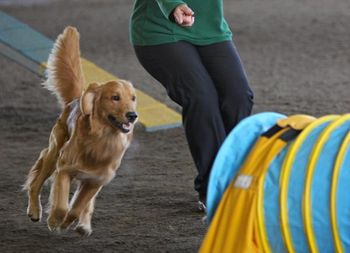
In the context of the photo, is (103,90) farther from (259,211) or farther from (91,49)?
(91,49)

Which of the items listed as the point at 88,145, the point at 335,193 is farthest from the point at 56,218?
the point at 335,193

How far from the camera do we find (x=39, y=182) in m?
4.51

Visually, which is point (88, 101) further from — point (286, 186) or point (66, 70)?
point (286, 186)

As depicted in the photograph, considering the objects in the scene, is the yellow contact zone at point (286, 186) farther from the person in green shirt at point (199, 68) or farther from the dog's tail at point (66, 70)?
the dog's tail at point (66, 70)

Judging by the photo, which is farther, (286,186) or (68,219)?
(68,219)

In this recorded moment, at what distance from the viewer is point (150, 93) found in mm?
7406

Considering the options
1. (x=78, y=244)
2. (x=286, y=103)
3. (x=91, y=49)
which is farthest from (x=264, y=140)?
(x=91, y=49)

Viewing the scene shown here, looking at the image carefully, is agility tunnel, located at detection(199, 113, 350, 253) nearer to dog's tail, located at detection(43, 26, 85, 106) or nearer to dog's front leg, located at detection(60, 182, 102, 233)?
dog's front leg, located at detection(60, 182, 102, 233)

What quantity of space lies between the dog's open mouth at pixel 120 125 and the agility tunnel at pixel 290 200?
2.88ft

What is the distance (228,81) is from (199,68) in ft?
0.50

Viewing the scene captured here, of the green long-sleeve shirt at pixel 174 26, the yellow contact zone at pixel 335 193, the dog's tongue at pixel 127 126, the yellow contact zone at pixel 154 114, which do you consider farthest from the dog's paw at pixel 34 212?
the yellow contact zone at pixel 154 114

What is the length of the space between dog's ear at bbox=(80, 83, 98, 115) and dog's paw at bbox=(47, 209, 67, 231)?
1.48ft

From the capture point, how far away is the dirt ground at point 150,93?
4.39 m

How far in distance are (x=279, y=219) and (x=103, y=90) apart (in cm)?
119
